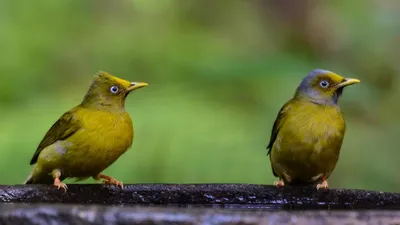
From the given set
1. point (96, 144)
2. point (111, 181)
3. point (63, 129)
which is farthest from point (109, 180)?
point (63, 129)

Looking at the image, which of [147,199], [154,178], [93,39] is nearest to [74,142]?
[147,199]

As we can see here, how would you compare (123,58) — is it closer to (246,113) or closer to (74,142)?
(246,113)

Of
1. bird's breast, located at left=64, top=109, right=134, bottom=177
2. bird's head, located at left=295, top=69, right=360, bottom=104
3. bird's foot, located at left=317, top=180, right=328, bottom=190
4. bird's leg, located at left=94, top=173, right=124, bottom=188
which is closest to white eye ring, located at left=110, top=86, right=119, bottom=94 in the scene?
bird's breast, located at left=64, top=109, right=134, bottom=177

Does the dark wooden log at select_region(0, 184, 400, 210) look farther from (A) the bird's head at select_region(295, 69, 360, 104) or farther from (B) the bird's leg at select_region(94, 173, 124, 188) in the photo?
(A) the bird's head at select_region(295, 69, 360, 104)

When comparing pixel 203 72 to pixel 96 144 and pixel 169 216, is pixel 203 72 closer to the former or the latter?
pixel 96 144

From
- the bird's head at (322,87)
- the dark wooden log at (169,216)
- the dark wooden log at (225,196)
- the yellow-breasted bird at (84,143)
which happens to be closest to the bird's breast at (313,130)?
the bird's head at (322,87)

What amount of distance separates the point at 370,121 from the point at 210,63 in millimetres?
1367

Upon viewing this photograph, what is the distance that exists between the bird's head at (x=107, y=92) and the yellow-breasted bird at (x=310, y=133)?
34.4 inches

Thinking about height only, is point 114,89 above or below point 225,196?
above

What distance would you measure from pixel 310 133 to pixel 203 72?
6.67 feet

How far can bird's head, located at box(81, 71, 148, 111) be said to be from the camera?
4.18 meters

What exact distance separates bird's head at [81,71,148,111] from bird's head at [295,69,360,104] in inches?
39.5

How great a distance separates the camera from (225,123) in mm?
5750

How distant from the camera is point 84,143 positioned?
12.7 ft
